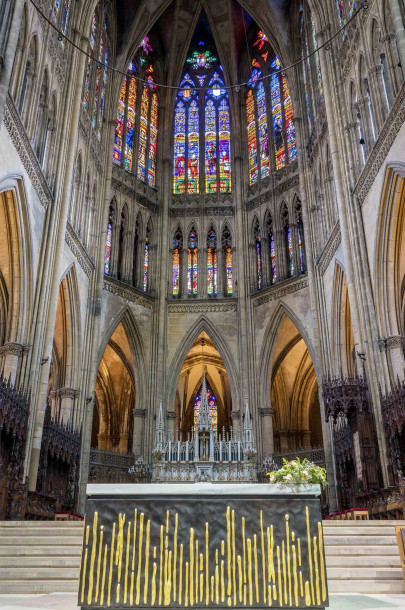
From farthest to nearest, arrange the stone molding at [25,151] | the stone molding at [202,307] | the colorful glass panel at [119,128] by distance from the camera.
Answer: the colorful glass panel at [119,128], the stone molding at [202,307], the stone molding at [25,151]

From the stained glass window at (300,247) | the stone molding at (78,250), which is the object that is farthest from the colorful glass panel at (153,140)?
the stained glass window at (300,247)

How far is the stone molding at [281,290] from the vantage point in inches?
904

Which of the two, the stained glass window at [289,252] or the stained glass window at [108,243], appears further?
the stained glass window at [289,252]

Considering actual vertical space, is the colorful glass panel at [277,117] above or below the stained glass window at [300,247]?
above

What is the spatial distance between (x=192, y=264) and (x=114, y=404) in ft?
28.2

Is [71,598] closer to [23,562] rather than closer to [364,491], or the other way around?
[23,562]

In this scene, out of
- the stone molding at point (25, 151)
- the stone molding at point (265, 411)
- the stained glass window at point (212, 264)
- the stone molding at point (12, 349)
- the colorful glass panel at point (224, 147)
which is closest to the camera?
the stone molding at point (25, 151)

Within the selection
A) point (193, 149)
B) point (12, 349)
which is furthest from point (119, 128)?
point (12, 349)

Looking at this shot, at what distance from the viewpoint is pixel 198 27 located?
29953 millimetres

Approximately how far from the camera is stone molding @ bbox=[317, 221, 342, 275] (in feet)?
61.3

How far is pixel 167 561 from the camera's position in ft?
13.1

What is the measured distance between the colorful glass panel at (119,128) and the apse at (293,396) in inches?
484

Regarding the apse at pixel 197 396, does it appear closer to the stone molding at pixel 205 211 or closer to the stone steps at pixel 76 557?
the stone molding at pixel 205 211

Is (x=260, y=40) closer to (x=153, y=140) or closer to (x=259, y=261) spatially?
(x=153, y=140)
